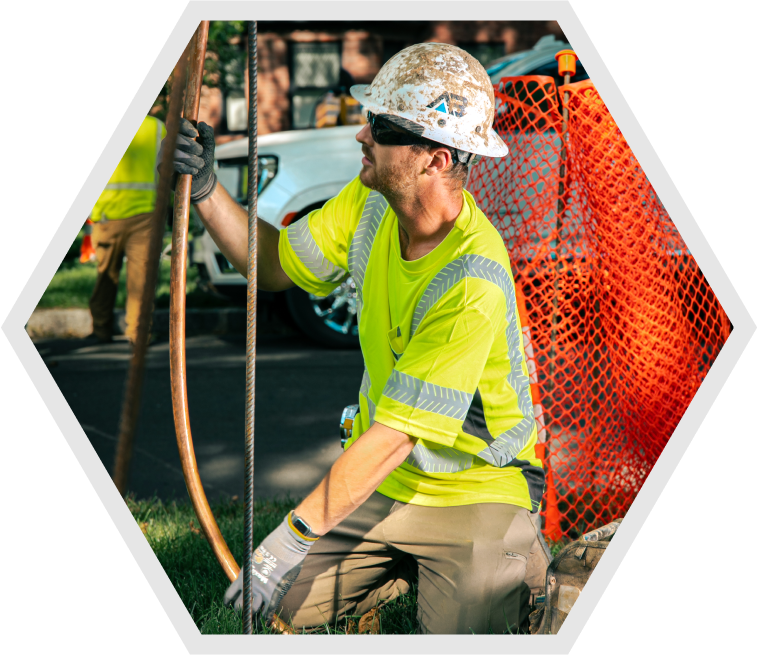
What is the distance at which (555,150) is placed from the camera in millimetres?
3037

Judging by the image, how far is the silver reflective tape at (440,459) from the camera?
2.33 metres

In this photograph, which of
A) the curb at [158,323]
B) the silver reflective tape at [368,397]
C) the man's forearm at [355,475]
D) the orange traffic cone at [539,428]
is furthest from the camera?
the curb at [158,323]

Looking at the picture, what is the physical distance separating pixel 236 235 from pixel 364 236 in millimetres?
434

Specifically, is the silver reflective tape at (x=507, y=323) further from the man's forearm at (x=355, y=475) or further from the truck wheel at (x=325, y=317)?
the truck wheel at (x=325, y=317)

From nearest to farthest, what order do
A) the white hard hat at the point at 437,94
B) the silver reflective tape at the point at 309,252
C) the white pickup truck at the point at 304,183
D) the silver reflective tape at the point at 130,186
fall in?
1. the white hard hat at the point at 437,94
2. the silver reflective tape at the point at 309,252
3. the silver reflective tape at the point at 130,186
4. the white pickup truck at the point at 304,183

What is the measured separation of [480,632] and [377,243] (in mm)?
1276

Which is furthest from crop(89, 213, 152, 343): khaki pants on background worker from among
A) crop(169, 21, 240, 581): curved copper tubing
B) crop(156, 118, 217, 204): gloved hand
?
crop(169, 21, 240, 581): curved copper tubing

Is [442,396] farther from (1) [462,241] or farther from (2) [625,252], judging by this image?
(2) [625,252]

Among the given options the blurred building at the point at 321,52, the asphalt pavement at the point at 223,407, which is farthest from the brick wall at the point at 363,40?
the asphalt pavement at the point at 223,407

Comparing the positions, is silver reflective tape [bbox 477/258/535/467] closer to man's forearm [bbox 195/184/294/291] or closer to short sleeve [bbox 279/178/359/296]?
short sleeve [bbox 279/178/359/296]

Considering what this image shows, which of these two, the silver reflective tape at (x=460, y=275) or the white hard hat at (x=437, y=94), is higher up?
the white hard hat at (x=437, y=94)

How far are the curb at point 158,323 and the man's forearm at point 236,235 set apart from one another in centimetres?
438

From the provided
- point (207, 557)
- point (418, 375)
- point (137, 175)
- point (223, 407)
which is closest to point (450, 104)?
point (418, 375)

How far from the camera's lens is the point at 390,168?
227 cm
